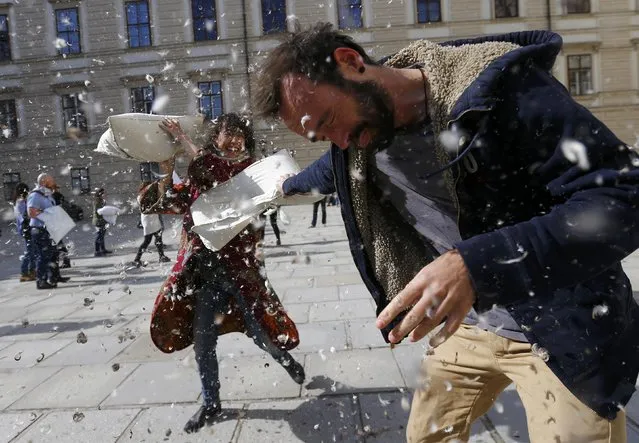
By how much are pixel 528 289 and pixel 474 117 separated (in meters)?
0.41

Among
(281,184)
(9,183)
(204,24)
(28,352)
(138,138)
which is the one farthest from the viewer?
(9,183)

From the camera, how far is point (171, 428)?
283cm

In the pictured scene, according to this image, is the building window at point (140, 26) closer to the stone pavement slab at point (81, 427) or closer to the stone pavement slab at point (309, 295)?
the stone pavement slab at point (309, 295)

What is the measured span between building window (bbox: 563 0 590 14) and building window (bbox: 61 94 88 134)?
23.1m

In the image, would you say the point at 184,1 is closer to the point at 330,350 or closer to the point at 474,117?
the point at 330,350

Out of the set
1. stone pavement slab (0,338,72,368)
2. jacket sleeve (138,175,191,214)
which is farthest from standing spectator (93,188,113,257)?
jacket sleeve (138,175,191,214)

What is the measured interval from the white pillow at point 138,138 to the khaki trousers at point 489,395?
1663 mm

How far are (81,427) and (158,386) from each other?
0.57m

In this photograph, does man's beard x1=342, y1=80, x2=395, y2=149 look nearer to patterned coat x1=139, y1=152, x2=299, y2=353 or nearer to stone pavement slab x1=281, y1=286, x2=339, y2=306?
patterned coat x1=139, y1=152, x2=299, y2=353

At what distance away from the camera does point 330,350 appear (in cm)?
394

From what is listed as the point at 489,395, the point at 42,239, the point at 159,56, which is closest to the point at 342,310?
the point at 489,395

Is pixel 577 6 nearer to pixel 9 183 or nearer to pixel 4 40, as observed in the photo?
pixel 4 40

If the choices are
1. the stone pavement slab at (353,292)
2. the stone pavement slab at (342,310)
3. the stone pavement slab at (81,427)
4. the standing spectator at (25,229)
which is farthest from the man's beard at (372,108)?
the standing spectator at (25,229)

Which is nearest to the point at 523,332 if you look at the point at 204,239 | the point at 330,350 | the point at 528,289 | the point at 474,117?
the point at 528,289
